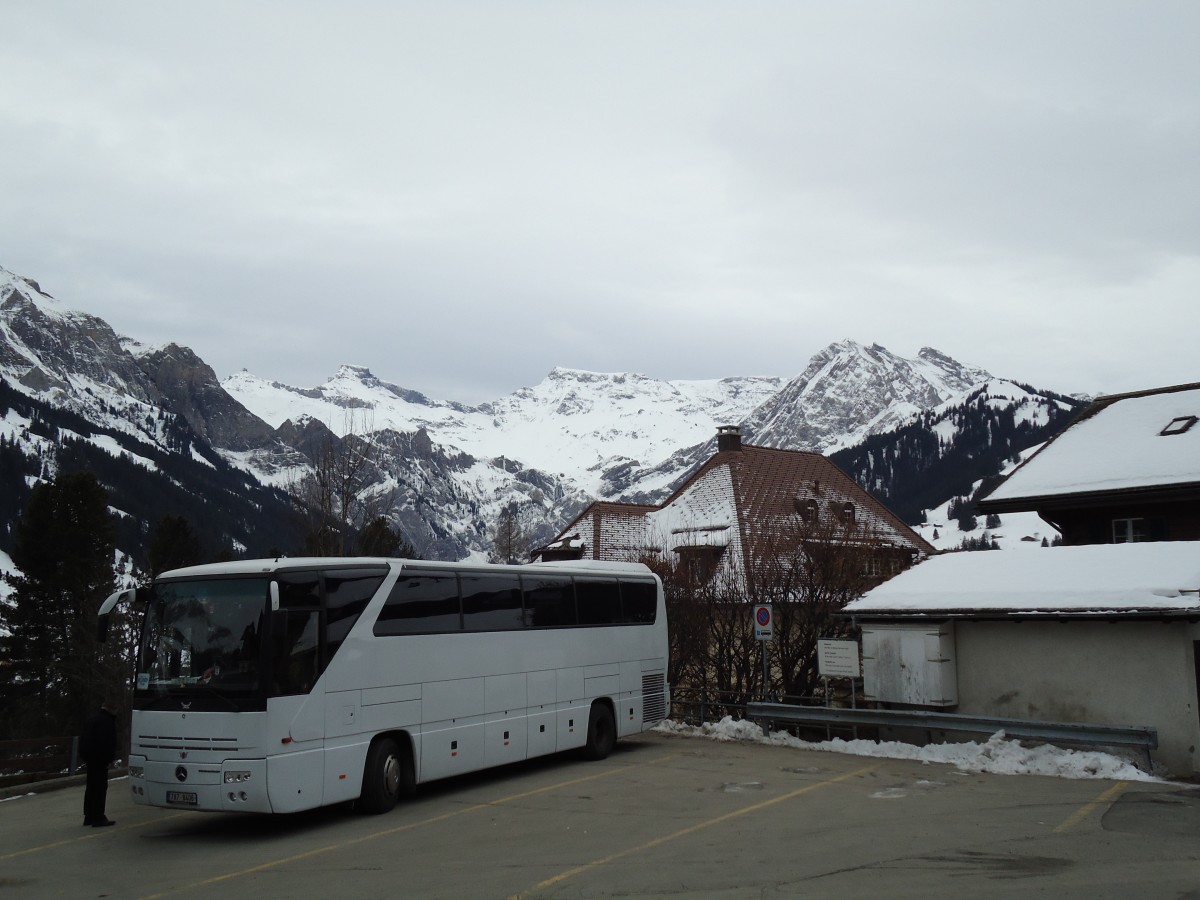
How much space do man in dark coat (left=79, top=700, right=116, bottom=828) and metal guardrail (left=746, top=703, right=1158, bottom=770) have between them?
1190 cm

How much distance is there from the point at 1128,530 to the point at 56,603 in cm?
4936

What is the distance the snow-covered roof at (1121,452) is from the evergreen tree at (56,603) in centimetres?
3622

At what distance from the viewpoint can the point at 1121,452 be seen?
27922mm

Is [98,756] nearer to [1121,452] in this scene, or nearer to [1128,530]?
[1128,530]

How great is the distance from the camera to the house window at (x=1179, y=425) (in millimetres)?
28016

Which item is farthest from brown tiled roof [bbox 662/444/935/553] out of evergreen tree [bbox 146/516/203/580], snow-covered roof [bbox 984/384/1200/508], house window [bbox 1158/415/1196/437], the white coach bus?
evergreen tree [bbox 146/516/203/580]

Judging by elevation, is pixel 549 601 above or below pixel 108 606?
below

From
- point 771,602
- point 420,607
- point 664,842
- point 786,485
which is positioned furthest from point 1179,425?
point 664,842

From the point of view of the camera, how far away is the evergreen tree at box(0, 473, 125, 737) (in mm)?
46812

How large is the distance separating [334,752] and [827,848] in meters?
6.09

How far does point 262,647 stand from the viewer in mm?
12805

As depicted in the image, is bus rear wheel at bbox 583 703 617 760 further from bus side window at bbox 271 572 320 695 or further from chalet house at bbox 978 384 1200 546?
chalet house at bbox 978 384 1200 546

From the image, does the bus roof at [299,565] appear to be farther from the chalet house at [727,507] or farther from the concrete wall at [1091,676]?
the chalet house at [727,507]

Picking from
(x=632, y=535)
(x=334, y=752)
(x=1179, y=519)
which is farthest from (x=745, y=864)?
(x=632, y=535)
